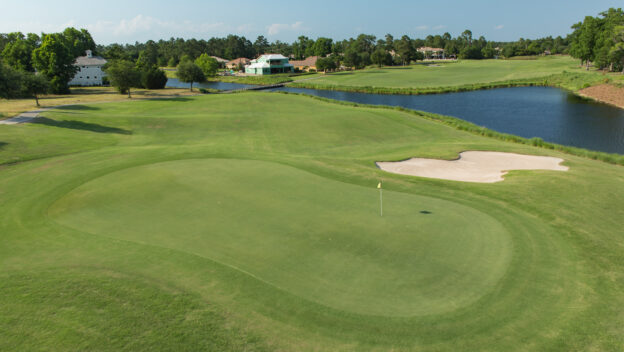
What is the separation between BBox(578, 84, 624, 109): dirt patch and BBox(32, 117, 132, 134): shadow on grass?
244ft

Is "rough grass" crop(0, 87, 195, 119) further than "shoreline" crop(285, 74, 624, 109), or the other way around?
"shoreline" crop(285, 74, 624, 109)

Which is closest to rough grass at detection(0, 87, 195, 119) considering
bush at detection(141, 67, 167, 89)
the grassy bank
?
bush at detection(141, 67, 167, 89)

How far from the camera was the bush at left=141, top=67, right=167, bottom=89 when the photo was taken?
81375 mm

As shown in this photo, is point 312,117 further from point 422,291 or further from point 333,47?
point 333,47

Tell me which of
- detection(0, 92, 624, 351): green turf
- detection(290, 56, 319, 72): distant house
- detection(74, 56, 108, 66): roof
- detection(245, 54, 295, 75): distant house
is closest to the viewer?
detection(0, 92, 624, 351): green turf

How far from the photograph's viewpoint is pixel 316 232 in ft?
40.1

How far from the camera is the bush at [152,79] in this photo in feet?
267

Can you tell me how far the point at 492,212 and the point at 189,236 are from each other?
11855 millimetres

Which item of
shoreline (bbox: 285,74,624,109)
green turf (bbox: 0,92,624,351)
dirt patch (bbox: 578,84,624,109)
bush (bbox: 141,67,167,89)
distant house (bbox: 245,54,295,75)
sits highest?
distant house (bbox: 245,54,295,75)

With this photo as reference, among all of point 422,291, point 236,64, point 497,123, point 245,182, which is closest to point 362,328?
point 422,291

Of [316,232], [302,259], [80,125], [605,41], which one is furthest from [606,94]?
[80,125]

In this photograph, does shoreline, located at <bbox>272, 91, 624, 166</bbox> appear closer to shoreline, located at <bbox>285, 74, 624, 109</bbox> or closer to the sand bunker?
the sand bunker

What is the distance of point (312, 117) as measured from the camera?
145ft

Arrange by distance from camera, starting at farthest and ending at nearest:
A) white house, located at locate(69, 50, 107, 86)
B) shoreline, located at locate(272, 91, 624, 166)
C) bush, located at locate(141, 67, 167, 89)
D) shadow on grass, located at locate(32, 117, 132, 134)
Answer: white house, located at locate(69, 50, 107, 86), bush, located at locate(141, 67, 167, 89), shadow on grass, located at locate(32, 117, 132, 134), shoreline, located at locate(272, 91, 624, 166)
